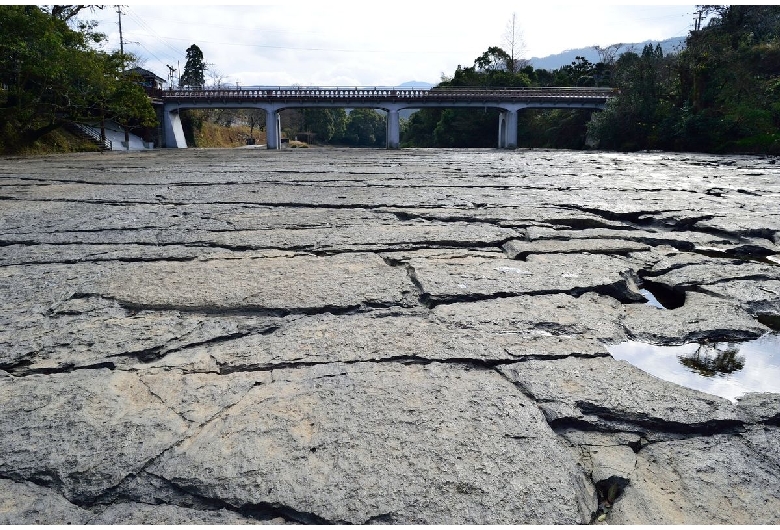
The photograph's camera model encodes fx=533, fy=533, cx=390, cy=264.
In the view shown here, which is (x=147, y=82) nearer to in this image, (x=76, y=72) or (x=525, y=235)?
(x=76, y=72)

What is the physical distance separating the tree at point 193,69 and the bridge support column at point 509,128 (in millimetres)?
28295

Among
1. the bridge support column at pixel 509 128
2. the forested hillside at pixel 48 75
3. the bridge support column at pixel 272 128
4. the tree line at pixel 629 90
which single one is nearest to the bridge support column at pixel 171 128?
the tree line at pixel 629 90

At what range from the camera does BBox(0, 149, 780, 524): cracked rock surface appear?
1.32 meters

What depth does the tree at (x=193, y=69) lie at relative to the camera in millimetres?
47156

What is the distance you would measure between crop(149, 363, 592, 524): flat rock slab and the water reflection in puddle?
2.29ft

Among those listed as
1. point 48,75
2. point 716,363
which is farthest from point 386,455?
point 48,75

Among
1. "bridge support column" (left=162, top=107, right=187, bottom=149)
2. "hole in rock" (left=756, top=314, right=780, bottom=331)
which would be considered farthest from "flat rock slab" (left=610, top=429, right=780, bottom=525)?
"bridge support column" (left=162, top=107, right=187, bottom=149)

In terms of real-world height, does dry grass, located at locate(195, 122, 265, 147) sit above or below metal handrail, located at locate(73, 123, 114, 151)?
above

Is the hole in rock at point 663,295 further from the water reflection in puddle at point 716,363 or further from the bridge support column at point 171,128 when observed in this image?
the bridge support column at point 171,128

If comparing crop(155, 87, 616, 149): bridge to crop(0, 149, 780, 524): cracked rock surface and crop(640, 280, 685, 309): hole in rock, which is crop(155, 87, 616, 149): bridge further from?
crop(640, 280, 685, 309): hole in rock

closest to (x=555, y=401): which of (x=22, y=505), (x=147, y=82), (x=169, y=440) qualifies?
(x=169, y=440)

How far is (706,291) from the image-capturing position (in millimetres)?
2916

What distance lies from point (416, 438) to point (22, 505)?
0.99m

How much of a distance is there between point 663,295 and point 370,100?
1319 inches
